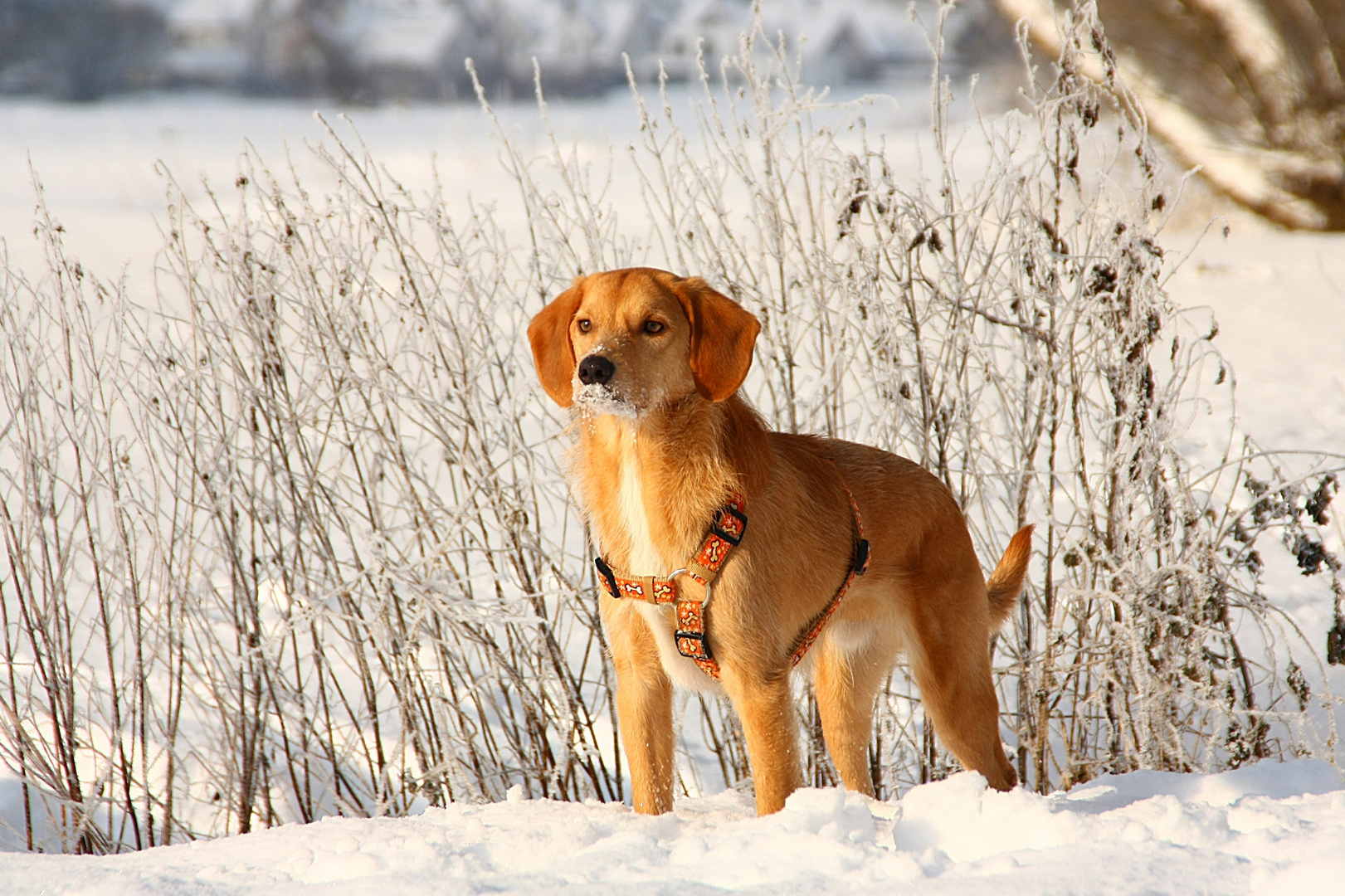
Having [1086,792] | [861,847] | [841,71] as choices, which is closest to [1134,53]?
[1086,792]

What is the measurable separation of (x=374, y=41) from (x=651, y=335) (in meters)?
30.0

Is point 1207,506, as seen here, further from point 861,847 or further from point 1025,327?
point 861,847

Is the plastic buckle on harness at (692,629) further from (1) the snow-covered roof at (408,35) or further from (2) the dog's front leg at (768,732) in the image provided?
(1) the snow-covered roof at (408,35)

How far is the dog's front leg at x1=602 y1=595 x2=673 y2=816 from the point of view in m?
1.99

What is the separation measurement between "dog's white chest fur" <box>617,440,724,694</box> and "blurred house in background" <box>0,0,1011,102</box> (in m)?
22.3

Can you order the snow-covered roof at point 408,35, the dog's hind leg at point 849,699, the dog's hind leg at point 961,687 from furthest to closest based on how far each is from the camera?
the snow-covered roof at point 408,35, the dog's hind leg at point 849,699, the dog's hind leg at point 961,687

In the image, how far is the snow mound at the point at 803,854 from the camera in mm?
1527

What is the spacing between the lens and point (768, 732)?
189 centimetres

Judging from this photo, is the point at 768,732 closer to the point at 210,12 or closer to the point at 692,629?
the point at 692,629

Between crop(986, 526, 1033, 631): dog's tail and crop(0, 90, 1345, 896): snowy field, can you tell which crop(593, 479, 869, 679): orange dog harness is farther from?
crop(986, 526, 1033, 631): dog's tail

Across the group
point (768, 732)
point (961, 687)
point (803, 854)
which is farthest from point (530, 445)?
point (803, 854)

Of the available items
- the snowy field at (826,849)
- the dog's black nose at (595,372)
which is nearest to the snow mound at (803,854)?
the snowy field at (826,849)

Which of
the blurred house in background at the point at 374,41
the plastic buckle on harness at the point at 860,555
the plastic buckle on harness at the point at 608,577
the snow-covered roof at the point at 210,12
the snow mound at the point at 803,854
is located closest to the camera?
the snow mound at the point at 803,854

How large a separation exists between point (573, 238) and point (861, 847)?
4150 millimetres
